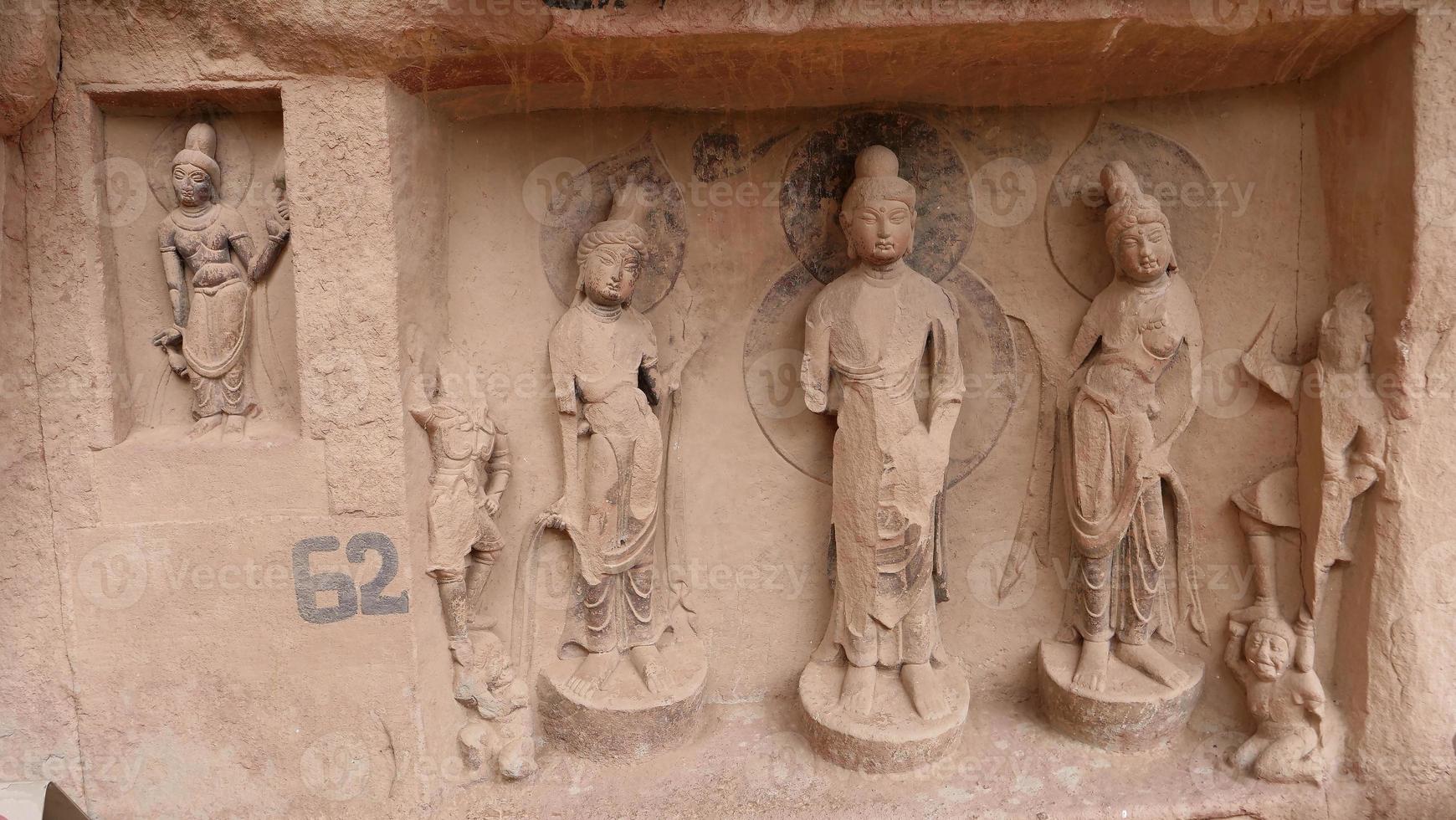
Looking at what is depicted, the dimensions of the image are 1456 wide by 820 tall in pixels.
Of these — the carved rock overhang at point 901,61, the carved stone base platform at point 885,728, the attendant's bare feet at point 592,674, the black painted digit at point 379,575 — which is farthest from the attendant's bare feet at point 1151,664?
the black painted digit at point 379,575

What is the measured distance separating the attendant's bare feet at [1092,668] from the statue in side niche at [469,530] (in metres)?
2.14

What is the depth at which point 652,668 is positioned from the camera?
3.68m

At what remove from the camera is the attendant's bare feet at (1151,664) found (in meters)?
3.62

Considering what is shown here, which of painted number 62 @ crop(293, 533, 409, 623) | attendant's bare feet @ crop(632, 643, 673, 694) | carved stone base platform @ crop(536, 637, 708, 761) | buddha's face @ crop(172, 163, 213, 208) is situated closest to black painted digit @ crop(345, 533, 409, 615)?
painted number 62 @ crop(293, 533, 409, 623)

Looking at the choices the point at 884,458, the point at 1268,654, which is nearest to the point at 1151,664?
the point at 1268,654

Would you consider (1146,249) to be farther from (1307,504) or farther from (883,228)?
(1307,504)

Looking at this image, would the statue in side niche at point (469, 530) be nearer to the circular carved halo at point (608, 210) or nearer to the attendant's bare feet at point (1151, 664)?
the circular carved halo at point (608, 210)

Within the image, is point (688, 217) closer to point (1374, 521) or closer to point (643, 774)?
point (643, 774)

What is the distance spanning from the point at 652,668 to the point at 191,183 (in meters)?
2.37

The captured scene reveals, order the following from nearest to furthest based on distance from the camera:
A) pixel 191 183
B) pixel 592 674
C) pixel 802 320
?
1. pixel 191 183
2. pixel 592 674
3. pixel 802 320

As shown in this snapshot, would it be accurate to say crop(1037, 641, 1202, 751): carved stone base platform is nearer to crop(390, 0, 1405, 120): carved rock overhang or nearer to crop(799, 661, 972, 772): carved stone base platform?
crop(799, 661, 972, 772): carved stone base platform

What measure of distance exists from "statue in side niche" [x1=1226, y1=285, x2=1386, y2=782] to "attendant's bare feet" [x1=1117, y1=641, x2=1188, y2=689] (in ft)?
0.88

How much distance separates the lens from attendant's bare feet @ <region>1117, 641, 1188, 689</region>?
11.9 feet

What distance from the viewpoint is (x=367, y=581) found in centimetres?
322
